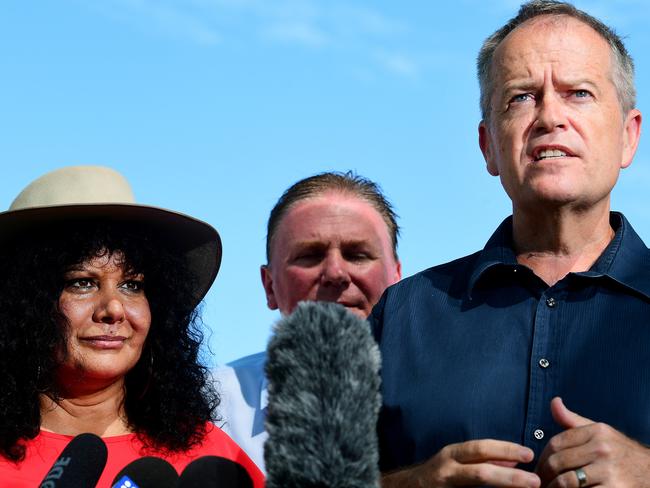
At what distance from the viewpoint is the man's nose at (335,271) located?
5.84m

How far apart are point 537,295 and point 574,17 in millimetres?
1081

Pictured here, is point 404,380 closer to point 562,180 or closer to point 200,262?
point 562,180

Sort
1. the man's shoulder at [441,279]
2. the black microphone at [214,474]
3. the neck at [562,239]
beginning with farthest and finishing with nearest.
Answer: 1. the black microphone at [214,474]
2. the man's shoulder at [441,279]
3. the neck at [562,239]

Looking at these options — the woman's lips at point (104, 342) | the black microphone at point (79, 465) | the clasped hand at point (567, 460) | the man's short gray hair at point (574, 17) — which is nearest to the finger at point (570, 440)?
the clasped hand at point (567, 460)

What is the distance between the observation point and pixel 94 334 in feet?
14.1

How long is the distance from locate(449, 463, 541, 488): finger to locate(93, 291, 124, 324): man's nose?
1.94 meters

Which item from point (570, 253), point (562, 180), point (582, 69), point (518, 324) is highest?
point (582, 69)

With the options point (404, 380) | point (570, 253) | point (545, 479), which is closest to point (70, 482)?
point (404, 380)

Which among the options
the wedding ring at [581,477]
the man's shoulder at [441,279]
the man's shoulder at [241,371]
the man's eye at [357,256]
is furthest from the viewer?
the man's shoulder at [241,371]

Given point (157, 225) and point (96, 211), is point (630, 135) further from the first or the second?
point (96, 211)

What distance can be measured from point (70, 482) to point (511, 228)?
6.22 ft

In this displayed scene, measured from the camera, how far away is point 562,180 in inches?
136

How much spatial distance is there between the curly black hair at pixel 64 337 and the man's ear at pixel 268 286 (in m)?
1.66

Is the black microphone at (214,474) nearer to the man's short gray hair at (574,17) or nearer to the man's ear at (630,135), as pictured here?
the man's short gray hair at (574,17)
